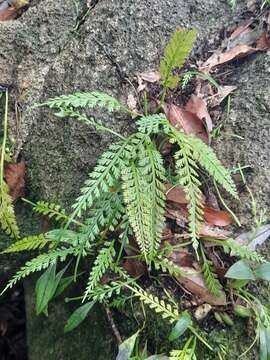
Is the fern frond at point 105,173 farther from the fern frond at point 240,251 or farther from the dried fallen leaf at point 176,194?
the fern frond at point 240,251

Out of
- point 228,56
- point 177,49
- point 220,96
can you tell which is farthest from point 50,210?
point 228,56

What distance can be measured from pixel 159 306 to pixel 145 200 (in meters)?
0.37

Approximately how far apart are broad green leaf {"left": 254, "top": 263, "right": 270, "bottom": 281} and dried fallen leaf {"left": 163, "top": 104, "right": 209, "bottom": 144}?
61cm

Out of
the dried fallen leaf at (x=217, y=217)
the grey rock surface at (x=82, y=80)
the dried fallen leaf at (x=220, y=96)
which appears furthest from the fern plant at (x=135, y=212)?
the dried fallen leaf at (x=220, y=96)

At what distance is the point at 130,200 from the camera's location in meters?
1.65

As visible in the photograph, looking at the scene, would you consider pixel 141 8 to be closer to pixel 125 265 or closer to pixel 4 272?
pixel 125 265

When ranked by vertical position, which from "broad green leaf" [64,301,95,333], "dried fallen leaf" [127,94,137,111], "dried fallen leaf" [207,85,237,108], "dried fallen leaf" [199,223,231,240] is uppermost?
"dried fallen leaf" [127,94,137,111]

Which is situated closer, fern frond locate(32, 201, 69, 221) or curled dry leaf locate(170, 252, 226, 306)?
curled dry leaf locate(170, 252, 226, 306)

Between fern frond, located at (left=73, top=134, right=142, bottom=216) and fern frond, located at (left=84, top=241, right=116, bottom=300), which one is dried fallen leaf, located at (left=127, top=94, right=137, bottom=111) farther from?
fern frond, located at (left=84, top=241, right=116, bottom=300)

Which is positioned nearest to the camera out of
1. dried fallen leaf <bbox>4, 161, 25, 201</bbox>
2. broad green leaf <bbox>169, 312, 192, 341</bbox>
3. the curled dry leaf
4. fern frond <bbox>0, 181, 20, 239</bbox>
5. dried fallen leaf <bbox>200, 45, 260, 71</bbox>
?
broad green leaf <bbox>169, 312, 192, 341</bbox>

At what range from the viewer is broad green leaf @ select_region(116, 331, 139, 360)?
5.46 ft

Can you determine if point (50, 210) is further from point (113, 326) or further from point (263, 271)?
point (263, 271)

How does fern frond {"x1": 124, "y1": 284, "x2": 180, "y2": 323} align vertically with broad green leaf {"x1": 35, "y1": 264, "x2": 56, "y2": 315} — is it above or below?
below

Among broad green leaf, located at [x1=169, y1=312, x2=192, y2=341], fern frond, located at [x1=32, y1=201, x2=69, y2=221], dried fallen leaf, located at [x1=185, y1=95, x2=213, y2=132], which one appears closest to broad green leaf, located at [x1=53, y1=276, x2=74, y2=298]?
fern frond, located at [x1=32, y1=201, x2=69, y2=221]
